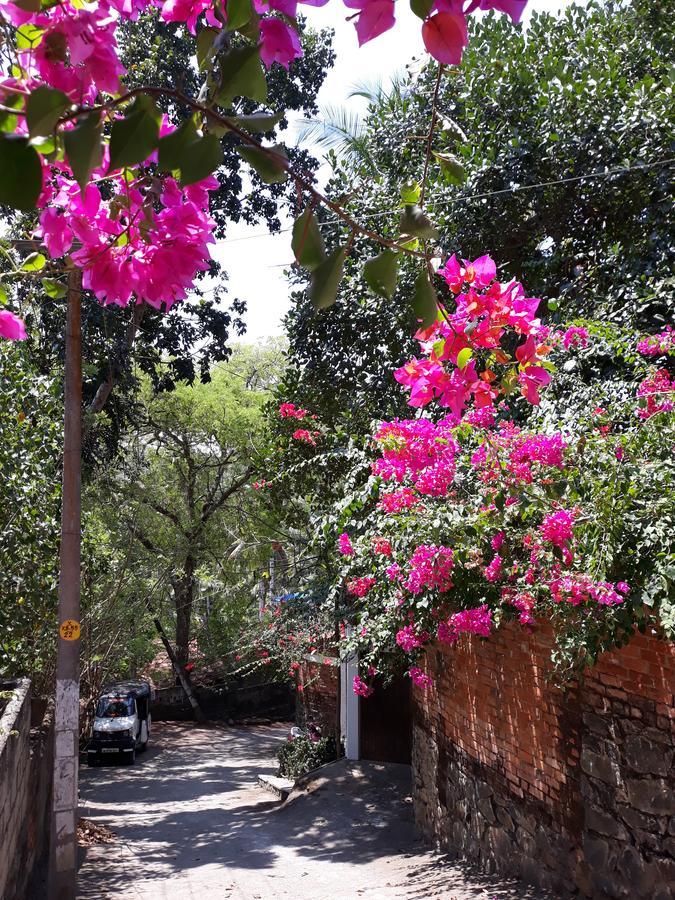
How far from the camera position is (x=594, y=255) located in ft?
34.6

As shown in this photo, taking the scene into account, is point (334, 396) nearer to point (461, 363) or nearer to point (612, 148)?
point (612, 148)

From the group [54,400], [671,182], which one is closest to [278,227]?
[54,400]

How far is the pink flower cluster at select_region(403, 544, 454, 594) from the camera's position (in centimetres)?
636

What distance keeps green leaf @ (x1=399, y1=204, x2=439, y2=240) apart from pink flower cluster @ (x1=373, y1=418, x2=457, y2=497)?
173 inches

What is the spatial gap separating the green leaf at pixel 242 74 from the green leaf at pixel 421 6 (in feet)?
1.11

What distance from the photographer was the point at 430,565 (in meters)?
6.43

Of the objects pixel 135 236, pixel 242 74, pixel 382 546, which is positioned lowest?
pixel 242 74

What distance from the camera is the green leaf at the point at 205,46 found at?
1.79 m

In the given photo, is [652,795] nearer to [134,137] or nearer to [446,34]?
[446,34]

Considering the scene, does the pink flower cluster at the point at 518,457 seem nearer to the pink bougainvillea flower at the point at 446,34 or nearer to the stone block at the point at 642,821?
the stone block at the point at 642,821

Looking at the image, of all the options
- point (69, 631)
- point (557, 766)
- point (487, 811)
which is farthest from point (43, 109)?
point (487, 811)

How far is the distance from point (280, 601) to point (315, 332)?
17.8 feet

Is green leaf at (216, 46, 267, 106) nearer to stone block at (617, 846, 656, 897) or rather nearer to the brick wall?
stone block at (617, 846, 656, 897)

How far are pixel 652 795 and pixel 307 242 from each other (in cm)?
483
